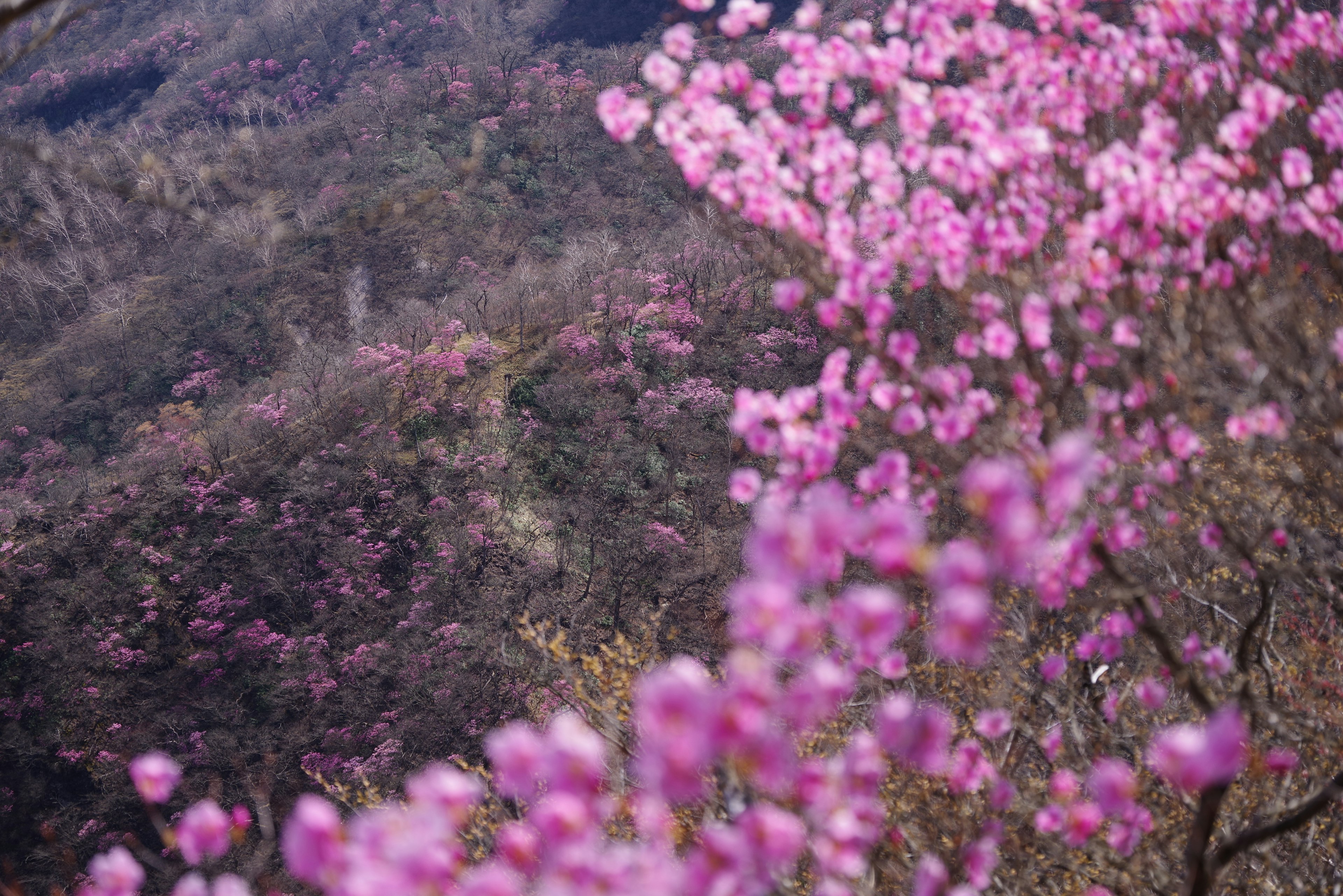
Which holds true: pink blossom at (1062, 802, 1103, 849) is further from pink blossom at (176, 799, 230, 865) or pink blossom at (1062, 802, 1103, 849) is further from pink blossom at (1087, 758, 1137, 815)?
pink blossom at (176, 799, 230, 865)

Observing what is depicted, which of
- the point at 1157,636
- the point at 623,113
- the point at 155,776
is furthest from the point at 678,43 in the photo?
the point at 155,776

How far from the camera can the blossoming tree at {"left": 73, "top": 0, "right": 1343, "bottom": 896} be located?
5.88 ft

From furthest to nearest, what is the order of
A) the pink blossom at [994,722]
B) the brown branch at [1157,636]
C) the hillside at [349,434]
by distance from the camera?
the hillside at [349,434] → the pink blossom at [994,722] → the brown branch at [1157,636]

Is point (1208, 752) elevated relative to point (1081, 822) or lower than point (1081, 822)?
elevated

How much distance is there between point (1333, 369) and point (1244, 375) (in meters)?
0.66

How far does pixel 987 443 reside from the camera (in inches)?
117

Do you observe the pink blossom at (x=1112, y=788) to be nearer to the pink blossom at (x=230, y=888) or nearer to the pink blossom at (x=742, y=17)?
the pink blossom at (x=230, y=888)

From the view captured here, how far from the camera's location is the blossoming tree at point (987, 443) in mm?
1792

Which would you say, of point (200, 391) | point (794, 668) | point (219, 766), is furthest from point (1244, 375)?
point (200, 391)

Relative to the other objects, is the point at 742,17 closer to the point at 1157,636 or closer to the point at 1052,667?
the point at 1157,636

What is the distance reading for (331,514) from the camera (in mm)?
18062

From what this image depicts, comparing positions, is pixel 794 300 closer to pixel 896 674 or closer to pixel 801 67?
pixel 801 67

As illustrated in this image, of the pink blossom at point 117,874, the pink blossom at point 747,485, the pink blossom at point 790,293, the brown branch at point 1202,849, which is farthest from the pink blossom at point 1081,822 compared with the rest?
the pink blossom at point 117,874

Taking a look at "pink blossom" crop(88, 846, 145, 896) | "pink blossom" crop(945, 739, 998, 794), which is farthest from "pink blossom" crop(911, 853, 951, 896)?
"pink blossom" crop(88, 846, 145, 896)
